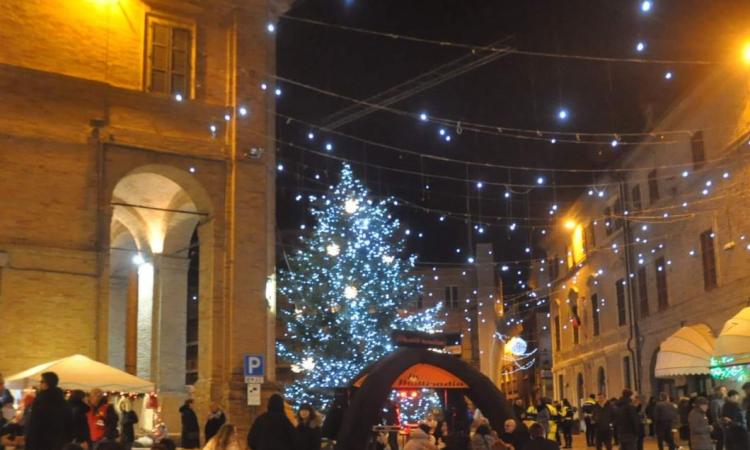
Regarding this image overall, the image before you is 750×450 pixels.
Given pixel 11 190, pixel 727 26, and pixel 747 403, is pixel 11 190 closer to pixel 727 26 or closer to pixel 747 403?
pixel 747 403

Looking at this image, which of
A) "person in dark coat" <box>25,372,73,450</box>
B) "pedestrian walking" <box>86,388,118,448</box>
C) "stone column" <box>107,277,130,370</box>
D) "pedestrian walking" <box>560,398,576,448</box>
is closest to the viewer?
"person in dark coat" <box>25,372,73,450</box>

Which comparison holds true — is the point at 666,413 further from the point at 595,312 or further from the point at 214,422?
the point at 595,312

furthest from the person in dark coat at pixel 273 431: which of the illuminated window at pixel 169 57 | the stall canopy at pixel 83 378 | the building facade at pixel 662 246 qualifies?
the building facade at pixel 662 246

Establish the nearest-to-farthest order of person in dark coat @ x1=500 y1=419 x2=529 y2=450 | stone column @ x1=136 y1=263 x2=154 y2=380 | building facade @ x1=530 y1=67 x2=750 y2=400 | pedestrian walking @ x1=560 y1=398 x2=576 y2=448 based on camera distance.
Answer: person in dark coat @ x1=500 y1=419 x2=529 y2=450, building facade @ x1=530 y1=67 x2=750 y2=400, stone column @ x1=136 y1=263 x2=154 y2=380, pedestrian walking @ x1=560 y1=398 x2=576 y2=448

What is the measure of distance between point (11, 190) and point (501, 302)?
46.0m

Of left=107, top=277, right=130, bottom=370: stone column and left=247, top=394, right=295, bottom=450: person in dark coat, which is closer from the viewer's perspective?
left=247, top=394, right=295, bottom=450: person in dark coat

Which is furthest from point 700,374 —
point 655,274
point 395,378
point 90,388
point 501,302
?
point 501,302

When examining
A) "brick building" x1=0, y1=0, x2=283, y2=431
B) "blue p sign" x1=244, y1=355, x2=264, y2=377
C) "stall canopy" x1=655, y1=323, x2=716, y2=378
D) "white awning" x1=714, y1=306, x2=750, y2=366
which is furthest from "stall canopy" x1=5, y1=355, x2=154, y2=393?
"stall canopy" x1=655, y1=323, x2=716, y2=378

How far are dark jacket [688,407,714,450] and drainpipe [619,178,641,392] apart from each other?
1847cm

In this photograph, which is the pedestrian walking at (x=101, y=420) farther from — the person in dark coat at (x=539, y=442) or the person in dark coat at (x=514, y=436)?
the person in dark coat at (x=539, y=442)

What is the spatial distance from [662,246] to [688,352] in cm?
564

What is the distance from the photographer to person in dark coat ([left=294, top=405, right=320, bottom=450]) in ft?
35.3

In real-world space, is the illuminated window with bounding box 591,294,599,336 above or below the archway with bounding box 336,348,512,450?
above

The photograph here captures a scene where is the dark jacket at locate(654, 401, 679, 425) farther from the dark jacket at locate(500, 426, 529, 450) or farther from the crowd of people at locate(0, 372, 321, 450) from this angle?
the crowd of people at locate(0, 372, 321, 450)
